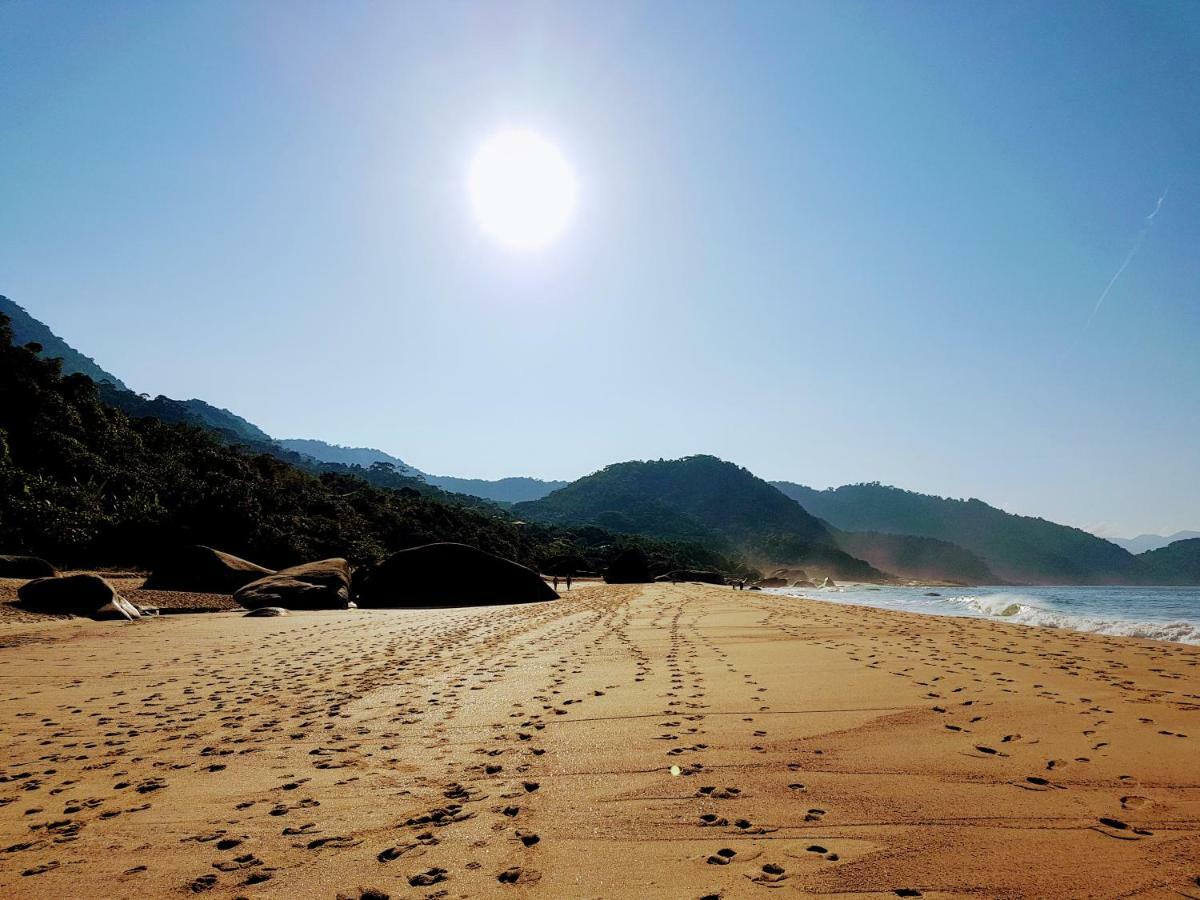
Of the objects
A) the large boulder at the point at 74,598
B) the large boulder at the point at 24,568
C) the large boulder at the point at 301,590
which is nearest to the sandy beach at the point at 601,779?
the large boulder at the point at 74,598

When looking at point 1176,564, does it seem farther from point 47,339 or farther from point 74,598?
point 47,339

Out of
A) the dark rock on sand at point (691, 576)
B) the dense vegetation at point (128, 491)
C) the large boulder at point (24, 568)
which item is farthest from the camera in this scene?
the dark rock on sand at point (691, 576)

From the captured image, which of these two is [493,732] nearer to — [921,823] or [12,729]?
[921,823]

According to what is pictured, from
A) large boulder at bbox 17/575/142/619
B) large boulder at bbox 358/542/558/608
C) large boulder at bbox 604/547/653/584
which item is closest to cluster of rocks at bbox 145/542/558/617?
large boulder at bbox 358/542/558/608

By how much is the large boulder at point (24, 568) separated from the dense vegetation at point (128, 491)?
23.1ft

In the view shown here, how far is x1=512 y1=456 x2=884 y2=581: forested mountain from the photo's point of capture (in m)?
152

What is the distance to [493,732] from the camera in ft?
17.7

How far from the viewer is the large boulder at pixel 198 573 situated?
21.8 metres

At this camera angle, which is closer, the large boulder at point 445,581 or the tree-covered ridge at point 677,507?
the large boulder at point 445,581

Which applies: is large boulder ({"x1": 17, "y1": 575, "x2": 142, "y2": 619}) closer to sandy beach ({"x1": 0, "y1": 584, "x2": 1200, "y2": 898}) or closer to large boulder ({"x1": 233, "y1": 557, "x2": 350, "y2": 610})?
large boulder ({"x1": 233, "y1": 557, "x2": 350, "y2": 610})

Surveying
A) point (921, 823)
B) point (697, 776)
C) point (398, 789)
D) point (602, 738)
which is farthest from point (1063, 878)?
point (398, 789)

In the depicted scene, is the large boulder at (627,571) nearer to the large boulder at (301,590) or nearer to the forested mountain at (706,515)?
the large boulder at (301,590)

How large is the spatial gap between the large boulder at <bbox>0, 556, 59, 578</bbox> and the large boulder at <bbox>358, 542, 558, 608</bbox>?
912 centimetres

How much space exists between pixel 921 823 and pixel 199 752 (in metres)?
5.27
